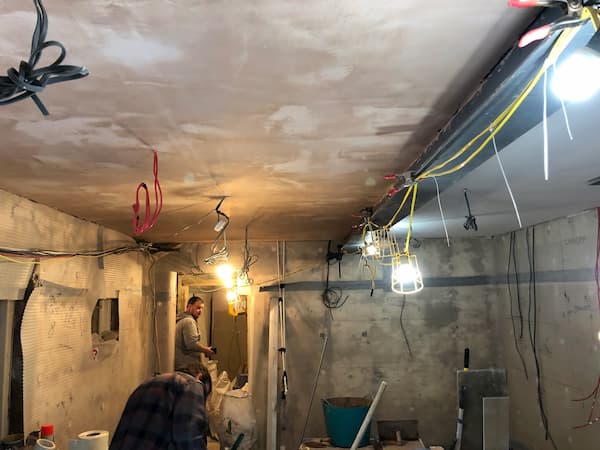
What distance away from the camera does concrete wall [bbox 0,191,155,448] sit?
2861mm

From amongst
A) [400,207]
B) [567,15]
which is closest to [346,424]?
[400,207]

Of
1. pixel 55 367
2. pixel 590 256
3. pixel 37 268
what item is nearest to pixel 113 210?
pixel 37 268

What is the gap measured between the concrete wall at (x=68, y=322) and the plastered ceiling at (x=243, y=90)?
45 cm

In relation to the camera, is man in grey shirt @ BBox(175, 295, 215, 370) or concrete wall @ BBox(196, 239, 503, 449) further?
man in grey shirt @ BBox(175, 295, 215, 370)

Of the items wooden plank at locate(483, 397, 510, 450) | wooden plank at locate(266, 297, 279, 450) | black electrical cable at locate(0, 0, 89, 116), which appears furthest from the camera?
wooden plank at locate(266, 297, 279, 450)

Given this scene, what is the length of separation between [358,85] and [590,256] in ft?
10.2

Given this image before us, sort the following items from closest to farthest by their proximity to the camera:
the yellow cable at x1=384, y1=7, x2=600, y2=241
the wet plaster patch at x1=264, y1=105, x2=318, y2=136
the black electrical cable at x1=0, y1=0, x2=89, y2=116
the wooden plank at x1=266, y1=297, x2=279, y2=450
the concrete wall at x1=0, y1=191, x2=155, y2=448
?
the black electrical cable at x1=0, y1=0, x2=89, y2=116 < the yellow cable at x1=384, y1=7, x2=600, y2=241 < the wet plaster patch at x1=264, y1=105, x2=318, y2=136 < the concrete wall at x1=0, y1=191, x2=155, y2=448 < the wooden plank at x1=266, y1=297, x2=279, y2=450

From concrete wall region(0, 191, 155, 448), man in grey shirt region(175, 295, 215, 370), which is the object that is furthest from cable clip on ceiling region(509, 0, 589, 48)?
man in grey shirt region(175, 295, 215, 370)

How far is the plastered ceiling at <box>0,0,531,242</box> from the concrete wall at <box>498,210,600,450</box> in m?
2.15

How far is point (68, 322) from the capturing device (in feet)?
11.1

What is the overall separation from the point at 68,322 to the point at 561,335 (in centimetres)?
406

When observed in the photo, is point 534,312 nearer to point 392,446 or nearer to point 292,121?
point 392,446

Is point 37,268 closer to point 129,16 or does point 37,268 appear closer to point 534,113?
point 129,16

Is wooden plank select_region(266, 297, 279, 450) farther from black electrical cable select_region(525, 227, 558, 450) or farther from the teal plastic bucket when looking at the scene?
black electrical cable select_region(525, 227, 558, 450)
